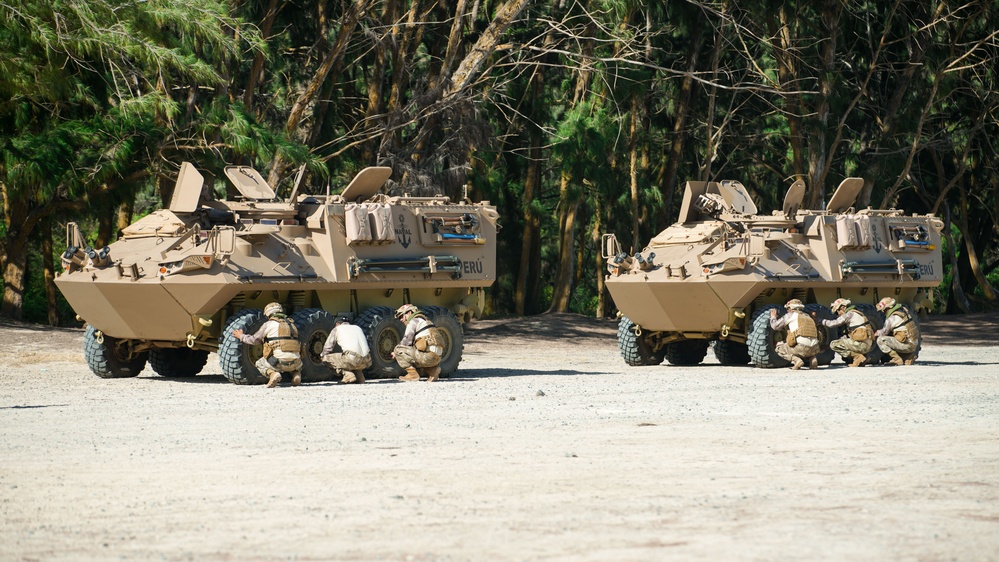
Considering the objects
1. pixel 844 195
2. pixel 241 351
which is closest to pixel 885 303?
pixel 844 195

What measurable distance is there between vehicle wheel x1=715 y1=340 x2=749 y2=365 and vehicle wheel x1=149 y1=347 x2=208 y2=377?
794cm

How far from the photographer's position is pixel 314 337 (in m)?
17.5

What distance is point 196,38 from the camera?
21.5 meters

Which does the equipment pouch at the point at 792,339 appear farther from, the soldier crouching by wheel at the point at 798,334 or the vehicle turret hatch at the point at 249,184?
the vehicle turret hatch at the point at 249,184

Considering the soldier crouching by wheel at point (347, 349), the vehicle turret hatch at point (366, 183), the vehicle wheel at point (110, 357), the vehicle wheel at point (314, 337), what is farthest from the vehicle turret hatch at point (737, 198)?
the vehicle wheel at point (110, 357)

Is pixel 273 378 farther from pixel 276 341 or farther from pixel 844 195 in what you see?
pixel 844 195

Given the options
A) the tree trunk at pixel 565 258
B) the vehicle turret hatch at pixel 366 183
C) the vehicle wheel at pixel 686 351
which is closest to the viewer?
the vehicle turret hatch at pixel 366 183

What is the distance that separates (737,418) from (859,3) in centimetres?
2280

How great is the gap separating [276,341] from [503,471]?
7315 millimetres

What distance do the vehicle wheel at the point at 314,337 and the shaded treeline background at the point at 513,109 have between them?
4.58 metres

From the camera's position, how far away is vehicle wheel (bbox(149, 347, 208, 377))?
754 inches

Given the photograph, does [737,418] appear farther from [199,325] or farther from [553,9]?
[553,9]

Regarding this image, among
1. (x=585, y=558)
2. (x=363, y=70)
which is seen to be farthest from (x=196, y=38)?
(x=585, y=558)

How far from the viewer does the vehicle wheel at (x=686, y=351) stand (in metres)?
21.9
